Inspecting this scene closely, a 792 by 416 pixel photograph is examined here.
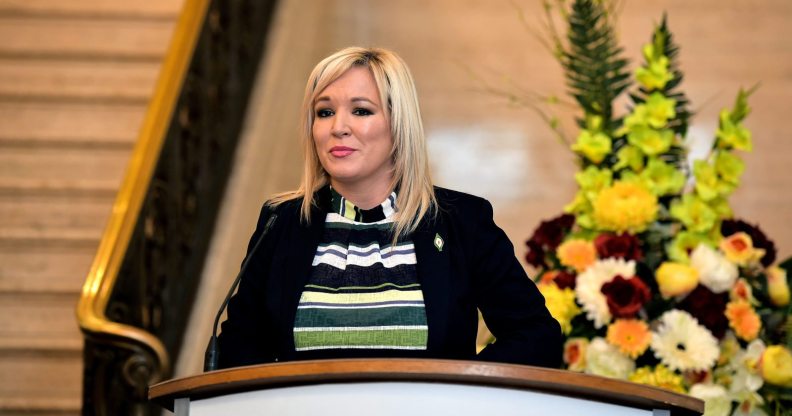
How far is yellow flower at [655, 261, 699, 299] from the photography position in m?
3.55

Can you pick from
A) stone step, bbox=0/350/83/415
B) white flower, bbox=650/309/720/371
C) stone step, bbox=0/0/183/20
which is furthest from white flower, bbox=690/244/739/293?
stone step, bbox=0/0/183/20

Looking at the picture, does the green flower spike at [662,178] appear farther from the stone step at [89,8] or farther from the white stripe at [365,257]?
the stone step at [89,8]

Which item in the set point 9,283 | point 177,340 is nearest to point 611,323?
point 177,340

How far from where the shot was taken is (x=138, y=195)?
496 centimetres

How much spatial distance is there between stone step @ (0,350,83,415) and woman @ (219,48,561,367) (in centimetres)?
295

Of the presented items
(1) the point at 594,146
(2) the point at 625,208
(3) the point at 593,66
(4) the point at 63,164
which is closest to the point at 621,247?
(2) the point at 625,208

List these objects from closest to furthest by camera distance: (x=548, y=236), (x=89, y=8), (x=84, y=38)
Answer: (x=548, y=236)
(x=84, y=38)
(x=89, y=8)

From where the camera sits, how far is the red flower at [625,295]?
139 inches

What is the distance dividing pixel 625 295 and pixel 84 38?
4509 mm

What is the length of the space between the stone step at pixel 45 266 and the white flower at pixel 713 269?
10.9 ft

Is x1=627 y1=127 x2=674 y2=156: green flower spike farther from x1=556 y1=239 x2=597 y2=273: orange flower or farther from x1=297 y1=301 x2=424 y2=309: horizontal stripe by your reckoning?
x1=297 y1=301 x2=424 y2=309: horizontal stripe

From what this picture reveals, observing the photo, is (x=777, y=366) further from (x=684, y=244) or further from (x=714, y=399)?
(x=684, y=244)

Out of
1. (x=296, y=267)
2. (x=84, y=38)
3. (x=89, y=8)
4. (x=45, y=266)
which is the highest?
(x=89, y=8)

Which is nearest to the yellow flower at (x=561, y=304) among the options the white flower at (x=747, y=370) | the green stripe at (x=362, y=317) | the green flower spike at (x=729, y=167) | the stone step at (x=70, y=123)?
the white flower at (x=747, y=370)
